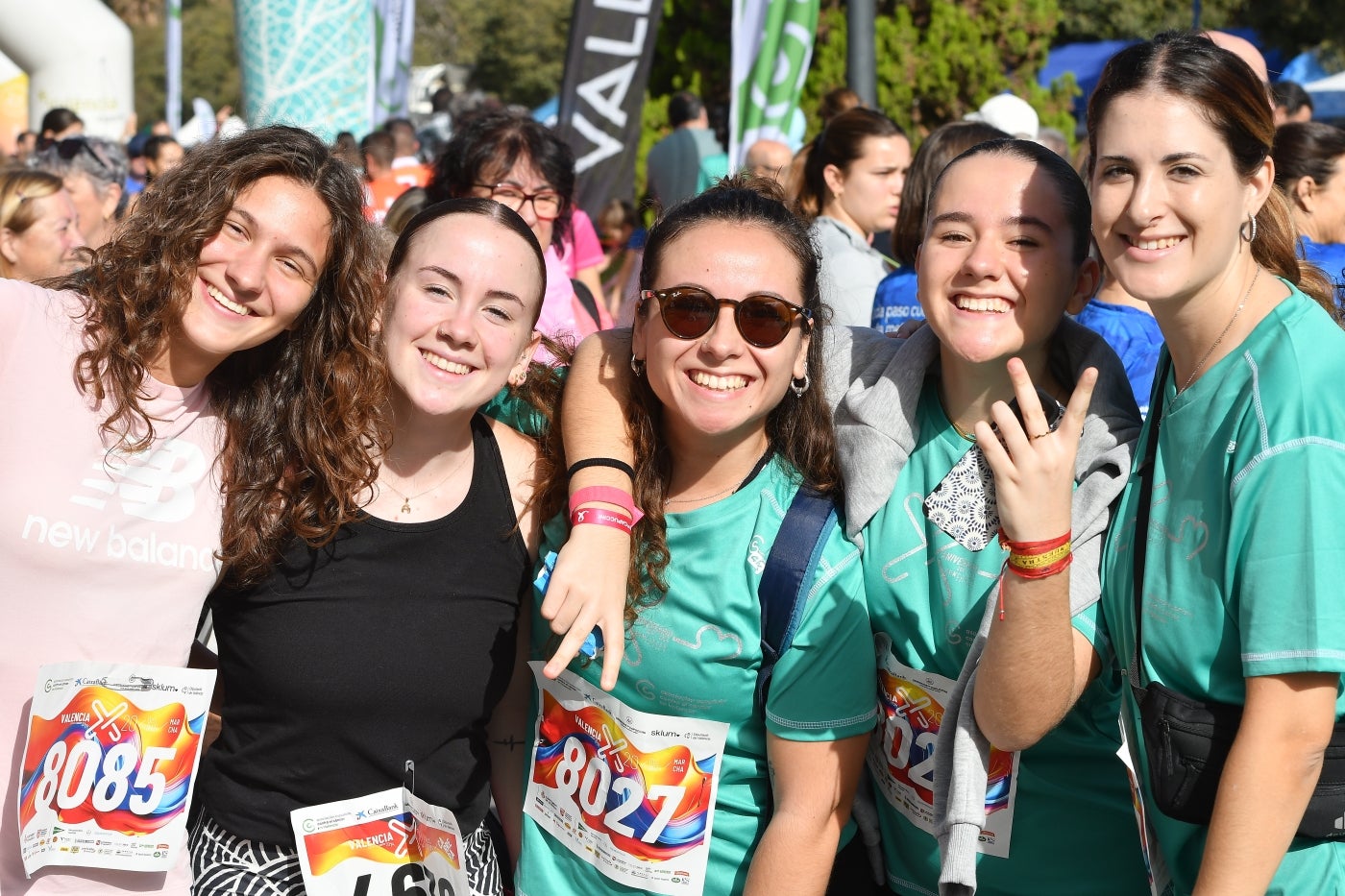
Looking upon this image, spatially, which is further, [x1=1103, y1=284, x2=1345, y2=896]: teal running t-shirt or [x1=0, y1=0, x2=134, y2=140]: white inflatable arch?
[x1=0, y1=0, x2=134, y2=140]: white inflatable arch

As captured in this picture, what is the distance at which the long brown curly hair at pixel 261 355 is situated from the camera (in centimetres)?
253

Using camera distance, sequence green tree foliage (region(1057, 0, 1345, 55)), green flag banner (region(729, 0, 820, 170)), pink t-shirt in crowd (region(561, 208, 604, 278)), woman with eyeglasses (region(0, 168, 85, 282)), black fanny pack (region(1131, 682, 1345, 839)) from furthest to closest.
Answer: green tree foliage (region(1057, 0, 1345, 55)) < green flag banner (region(729, 0, 820, 170)) < pink t-shirt in crowd (region(561, 208, 604, 278)) < woman with eyeglasses (region(0, 168, 85, 282)) < black fanny pack (region(1131, 682, 1345, 839))

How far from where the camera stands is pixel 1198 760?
6.59 ft

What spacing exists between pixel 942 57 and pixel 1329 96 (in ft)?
20.6

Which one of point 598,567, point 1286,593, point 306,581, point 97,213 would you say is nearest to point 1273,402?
point 1286,593

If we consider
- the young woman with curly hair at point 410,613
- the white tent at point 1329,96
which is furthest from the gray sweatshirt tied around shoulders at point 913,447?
the white tent at point 1329,96

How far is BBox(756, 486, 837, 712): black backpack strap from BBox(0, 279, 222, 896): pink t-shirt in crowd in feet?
3.65

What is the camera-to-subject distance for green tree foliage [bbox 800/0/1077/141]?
40.0 ft

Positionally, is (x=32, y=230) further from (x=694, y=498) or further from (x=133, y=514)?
(x=694, y=498)

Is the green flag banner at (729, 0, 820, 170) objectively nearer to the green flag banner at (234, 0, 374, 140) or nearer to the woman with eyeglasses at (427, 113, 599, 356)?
the woman with eyeglasses at (427, 113, 599, 356)

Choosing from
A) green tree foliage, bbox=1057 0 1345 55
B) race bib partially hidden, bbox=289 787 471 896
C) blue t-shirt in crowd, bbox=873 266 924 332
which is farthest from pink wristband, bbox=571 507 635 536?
green tree foliage, bbox=1057 0 1345 55

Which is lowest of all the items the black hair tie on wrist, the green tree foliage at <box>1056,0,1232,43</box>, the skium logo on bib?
the skium logo on bib

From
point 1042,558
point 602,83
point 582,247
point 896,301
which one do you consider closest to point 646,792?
point 1042,558

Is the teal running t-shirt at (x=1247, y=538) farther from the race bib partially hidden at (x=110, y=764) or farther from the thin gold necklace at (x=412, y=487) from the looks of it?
the race bib partially hidden at (x=110, y=764)
